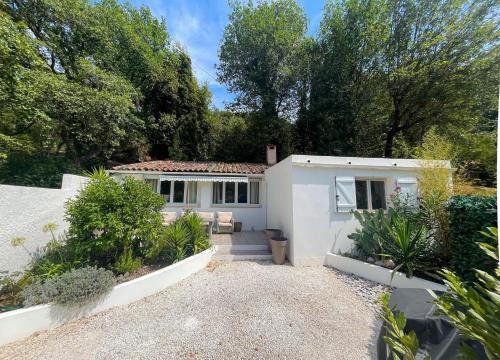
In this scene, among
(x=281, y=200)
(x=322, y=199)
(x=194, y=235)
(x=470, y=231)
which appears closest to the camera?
(x=470, y=231)

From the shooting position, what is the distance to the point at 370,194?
44.9 feet

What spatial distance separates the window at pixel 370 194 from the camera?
13.6m

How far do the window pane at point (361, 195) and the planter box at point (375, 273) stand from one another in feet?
13.1

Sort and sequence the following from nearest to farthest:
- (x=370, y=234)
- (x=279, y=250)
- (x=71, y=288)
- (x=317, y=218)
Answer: (x=71, y=288), (x=370, y=234), (x=279, y=250), (x=317, y=218)

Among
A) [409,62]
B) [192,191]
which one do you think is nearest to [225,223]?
[192,191]

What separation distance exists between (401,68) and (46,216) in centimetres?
3129

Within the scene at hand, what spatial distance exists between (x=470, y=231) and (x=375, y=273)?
4092mm

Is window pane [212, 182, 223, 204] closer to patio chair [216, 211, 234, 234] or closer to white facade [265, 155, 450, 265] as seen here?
patio chair [216, 211, 234, 234]

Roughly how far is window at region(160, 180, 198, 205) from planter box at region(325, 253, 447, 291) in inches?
481

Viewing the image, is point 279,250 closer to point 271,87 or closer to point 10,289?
point 10,289

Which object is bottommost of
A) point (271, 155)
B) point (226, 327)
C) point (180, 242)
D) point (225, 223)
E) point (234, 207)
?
point (226, 327)

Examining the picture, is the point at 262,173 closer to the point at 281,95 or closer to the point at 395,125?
the point at 281,95

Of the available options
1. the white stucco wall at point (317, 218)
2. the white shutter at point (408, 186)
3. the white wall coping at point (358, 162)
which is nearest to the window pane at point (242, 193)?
the white stucco wall at point (317, 218)

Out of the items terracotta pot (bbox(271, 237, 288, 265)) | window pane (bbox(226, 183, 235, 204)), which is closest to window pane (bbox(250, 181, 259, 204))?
window pane (bbox(226, 183, 235, 204))
